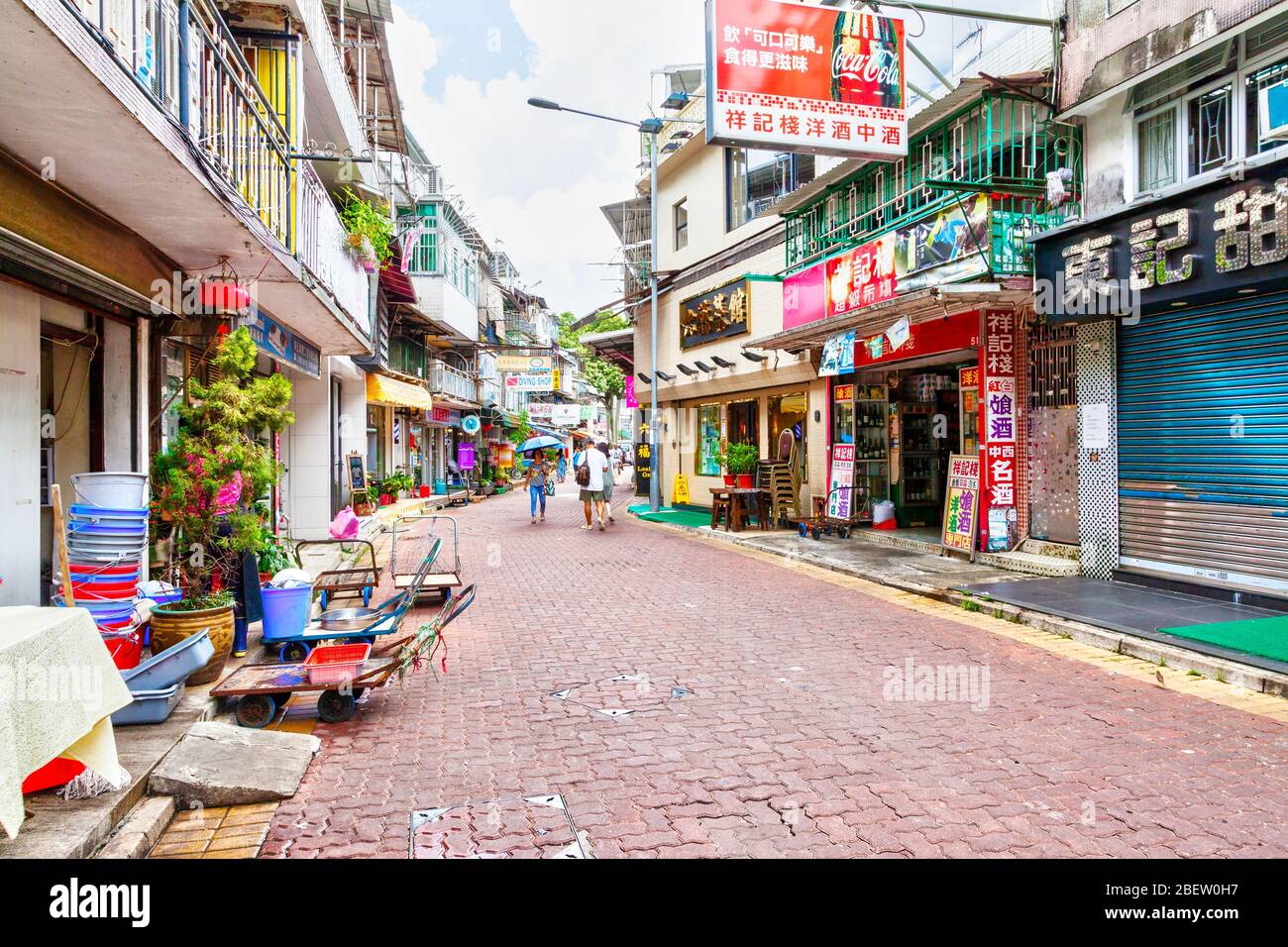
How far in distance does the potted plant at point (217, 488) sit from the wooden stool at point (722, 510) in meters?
11.7

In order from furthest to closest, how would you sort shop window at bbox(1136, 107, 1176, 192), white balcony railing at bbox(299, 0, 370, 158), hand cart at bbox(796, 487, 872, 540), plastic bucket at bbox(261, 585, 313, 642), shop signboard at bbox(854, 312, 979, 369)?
1. hand cart at bbox(796, 487, 872, 540)
2. shop signboard at bbox(854, 312, 979, 369)
3. white balcony railing at bbox(299, 0, 370, 158)
4. shop window at bbox(1136, 107, 1176, 192)
5. plastic bucket at bbox(261, 585, 313, 642)

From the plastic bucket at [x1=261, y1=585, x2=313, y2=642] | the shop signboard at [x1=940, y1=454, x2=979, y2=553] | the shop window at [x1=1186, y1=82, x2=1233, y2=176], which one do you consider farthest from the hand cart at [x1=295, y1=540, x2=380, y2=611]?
the shop window at [x1=1186, y1=82, x2=1233, y2=176]

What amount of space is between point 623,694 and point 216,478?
3.60 metres

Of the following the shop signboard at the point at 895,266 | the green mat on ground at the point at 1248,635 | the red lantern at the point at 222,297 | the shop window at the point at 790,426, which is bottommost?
the green mat on ground at the point at 1248,635

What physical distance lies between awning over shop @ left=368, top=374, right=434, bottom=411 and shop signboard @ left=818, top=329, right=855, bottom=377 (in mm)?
11348

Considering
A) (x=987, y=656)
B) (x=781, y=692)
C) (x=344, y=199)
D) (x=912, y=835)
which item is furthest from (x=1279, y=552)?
(x=344, y=199)

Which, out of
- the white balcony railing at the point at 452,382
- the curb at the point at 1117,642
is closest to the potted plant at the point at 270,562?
the curb at the point at 1117,642

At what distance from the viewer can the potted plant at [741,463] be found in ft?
61.0

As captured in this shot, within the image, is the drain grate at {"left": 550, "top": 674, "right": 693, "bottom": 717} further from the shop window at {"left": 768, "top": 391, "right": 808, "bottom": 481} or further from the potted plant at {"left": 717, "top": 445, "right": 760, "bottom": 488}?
the potted plant at {"left": 717, "top": 445, "right": 760, "bottom": 488}

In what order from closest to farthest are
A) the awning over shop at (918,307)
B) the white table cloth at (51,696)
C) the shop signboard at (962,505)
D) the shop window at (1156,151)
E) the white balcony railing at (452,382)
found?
the white table cloth at (51,696), the shop window at (1156,151), the awning over shop at (918,307), the shop signboard at (962,505), the white balcony railing at (452,382)

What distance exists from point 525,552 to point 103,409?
8.02m

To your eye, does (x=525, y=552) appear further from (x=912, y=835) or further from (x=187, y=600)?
(x=912, y=835)

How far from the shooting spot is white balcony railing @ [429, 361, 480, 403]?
32344 millimetres

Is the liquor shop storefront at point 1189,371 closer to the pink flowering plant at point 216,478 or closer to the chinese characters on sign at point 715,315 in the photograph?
the pink flowering plant at point 216,478
